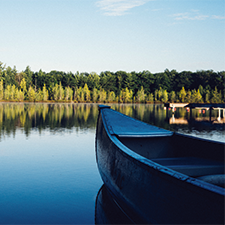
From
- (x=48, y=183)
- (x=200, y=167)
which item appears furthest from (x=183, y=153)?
(x=48, y=183)

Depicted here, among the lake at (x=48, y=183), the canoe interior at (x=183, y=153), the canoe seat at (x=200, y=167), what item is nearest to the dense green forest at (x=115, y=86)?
the lake at (x=48, y=183)

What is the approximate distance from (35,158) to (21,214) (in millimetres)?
4369

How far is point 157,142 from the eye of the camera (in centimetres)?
659

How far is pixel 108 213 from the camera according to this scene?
5016mm

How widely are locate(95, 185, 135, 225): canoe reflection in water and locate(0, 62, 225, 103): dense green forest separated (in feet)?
255

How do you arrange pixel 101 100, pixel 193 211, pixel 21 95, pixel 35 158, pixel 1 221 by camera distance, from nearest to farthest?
pixel 193 211 → pixel 1 221 → pixel 35 158 → pixel 21 95 → pixel 101 100

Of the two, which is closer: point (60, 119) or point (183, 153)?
point (183, 153)

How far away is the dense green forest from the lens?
82.2 metres

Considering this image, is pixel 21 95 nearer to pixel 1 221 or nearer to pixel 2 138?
pixel 2 138

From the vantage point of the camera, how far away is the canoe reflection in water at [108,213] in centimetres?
467

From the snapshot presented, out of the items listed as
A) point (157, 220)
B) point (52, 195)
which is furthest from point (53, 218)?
point (157, 220)

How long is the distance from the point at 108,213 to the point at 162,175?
2323mm

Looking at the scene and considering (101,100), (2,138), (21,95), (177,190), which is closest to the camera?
(177,190)

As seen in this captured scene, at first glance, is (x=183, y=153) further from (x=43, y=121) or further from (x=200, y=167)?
(x=43, y=121)
